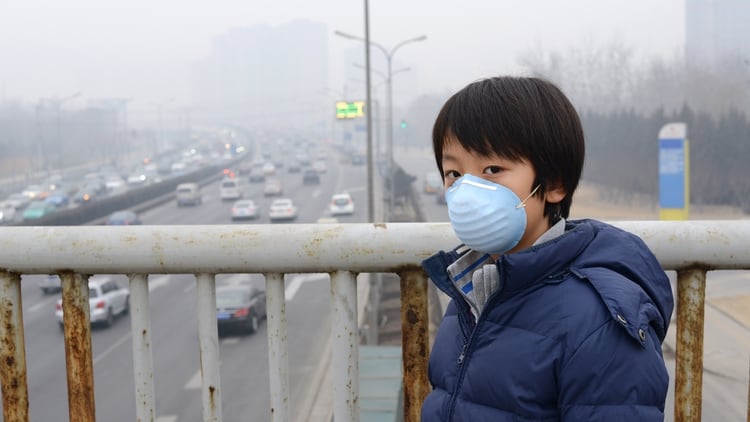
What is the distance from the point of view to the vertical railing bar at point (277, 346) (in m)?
2.07

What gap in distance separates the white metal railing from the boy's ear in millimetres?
409

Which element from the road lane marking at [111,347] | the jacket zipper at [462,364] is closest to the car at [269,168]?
the road lane marking at [111,347]

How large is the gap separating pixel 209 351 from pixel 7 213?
29257 millimetres

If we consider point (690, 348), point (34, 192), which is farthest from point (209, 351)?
point (34, 192)

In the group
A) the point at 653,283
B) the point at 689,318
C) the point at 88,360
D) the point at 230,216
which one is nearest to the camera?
the point at 653,283

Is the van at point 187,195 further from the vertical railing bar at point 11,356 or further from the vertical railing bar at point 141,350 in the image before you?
the vertical railing bar at point 141,350

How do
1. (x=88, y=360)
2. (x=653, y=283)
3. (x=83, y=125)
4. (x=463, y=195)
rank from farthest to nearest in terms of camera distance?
1. (x=83, y=125)
2. (x=88, y=360)
3. (x=463, y=195)
4. (x=653, y=283)

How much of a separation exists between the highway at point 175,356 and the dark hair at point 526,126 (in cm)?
377

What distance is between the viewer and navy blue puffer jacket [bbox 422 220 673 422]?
135 cm

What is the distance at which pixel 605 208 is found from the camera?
35.0 metres

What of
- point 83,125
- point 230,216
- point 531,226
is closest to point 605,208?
point 230,216

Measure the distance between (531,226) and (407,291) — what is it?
1.67 ft

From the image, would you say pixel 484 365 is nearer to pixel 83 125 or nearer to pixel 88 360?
pixel 88 360

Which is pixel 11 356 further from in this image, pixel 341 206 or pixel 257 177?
pixel 257 177
